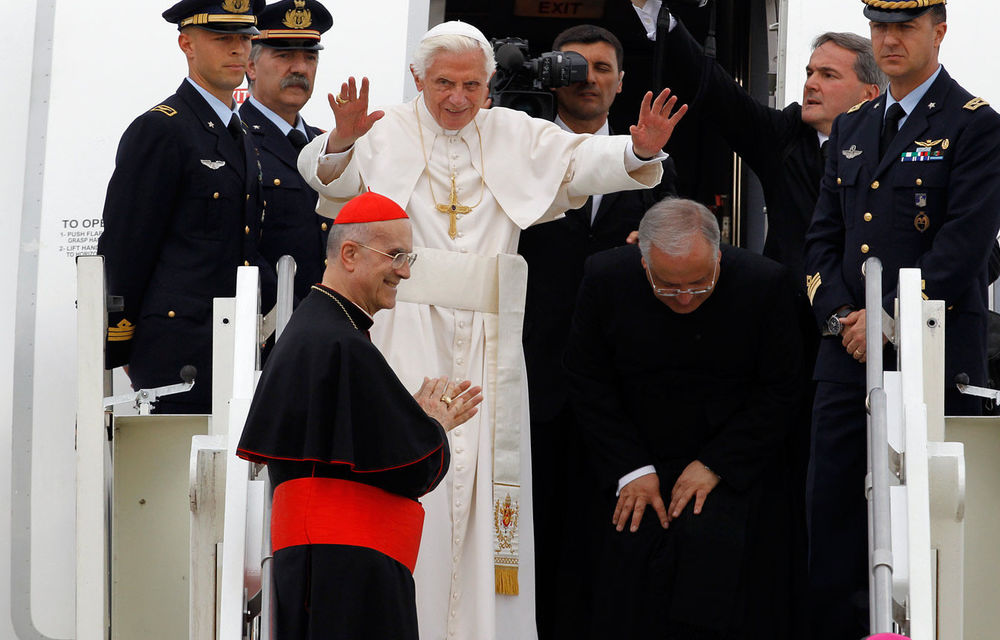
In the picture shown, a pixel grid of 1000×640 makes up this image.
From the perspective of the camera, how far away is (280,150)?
5375 millimetres

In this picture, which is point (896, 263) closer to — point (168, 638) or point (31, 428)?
point (168, 638)

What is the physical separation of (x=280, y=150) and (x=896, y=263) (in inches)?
87.6

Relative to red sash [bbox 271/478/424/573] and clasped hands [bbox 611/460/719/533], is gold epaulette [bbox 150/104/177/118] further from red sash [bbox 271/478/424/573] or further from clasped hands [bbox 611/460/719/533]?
clasped hands [bbox 611/460/719/533]

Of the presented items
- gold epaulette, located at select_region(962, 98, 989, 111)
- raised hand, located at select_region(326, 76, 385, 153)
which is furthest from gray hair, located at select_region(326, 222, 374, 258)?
gold epaulette, located at select_region(962, 98, 989, 111)

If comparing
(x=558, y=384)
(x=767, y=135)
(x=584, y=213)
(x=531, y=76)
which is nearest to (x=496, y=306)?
(x=558, y=384)

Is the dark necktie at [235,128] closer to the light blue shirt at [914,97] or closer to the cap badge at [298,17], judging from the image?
the cap badge at [298,17]

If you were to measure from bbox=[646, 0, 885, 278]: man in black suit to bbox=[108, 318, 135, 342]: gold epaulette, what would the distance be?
2152 millimetres

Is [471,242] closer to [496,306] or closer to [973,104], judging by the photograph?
[496,306]

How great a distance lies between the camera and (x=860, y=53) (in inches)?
212

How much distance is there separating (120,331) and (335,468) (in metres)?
1.26

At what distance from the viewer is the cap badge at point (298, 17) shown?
215 inches

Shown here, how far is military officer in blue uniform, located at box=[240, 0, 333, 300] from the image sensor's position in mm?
5254

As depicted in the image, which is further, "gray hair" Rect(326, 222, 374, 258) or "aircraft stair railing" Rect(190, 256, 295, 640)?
"gray hair" Rect(326, 222, 374, 258)

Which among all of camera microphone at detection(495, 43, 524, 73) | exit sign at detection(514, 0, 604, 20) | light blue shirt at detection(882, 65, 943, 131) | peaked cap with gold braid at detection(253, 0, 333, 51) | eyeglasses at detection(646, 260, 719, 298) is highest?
exit sign at detection(514, 0, 604, 20)
